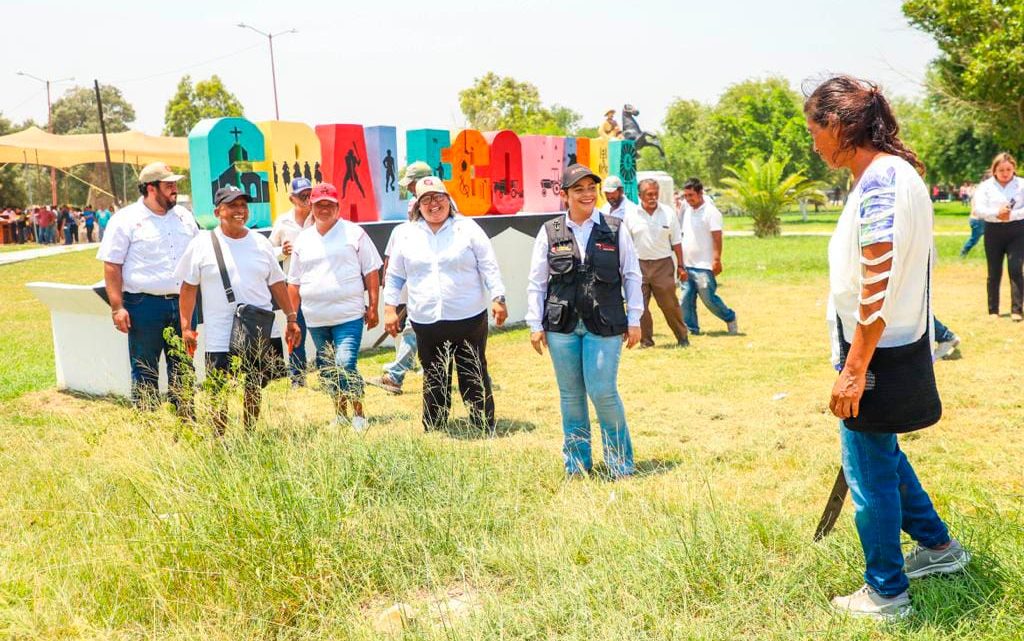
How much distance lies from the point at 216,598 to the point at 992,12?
26229 mm

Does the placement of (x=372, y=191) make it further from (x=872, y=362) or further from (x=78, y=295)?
(x=872, y=362)

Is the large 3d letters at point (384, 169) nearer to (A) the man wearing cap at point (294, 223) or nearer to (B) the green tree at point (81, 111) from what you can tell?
(A) the man wearing cap at point (294, 223)

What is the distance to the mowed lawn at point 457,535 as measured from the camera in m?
3.47

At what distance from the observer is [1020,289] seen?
36.4 ft

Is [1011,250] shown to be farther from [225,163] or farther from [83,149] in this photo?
[83,149]

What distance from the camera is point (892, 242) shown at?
3086 mm

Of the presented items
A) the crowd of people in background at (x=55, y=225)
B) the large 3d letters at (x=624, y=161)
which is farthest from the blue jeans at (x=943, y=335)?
the crowd of people in background at (x=55, y=225)

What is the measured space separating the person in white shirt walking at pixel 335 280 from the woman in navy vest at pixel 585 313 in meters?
1.71

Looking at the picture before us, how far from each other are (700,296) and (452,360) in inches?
205

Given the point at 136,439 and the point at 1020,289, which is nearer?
the point at 136,439

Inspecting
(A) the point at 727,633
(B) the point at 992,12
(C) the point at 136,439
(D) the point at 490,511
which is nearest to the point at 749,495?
(D) the point at 490,511

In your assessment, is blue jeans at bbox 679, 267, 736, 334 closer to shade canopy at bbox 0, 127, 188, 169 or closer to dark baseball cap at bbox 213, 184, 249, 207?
dark baseball cap at bbox 213, 184, 249, 207

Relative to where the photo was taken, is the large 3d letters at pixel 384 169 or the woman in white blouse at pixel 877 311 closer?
the woman in white blouse at pixel 877 311

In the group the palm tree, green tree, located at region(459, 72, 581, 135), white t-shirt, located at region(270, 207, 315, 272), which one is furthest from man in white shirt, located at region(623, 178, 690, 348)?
green tree, located at region(459, 72, 581, 135)
